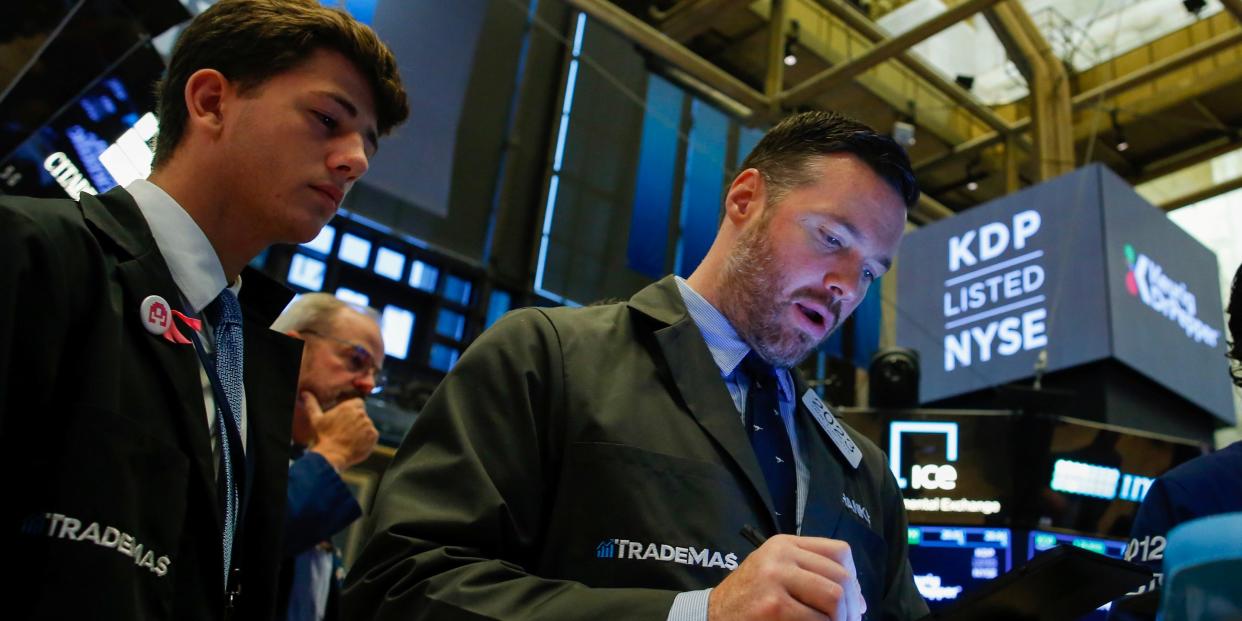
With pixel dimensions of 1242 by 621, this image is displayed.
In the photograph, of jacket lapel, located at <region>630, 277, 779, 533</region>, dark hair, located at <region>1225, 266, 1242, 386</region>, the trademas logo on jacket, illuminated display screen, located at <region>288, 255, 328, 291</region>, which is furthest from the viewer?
illuminated display screen, located at <region>288, 255, 328, 291</region>

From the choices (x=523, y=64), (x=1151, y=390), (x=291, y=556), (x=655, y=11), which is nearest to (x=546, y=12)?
(x=523, y=64)

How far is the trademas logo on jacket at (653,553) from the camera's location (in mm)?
1335

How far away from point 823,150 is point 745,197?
0.53 ft

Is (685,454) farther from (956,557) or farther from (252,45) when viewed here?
(956,557)

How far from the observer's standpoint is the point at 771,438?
1614 mm

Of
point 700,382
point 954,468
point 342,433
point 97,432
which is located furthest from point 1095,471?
point 97,432

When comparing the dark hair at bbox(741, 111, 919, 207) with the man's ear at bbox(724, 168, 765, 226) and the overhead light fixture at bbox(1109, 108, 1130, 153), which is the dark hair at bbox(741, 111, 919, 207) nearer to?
the man's ear at bbox(724, 168, 765, 226)

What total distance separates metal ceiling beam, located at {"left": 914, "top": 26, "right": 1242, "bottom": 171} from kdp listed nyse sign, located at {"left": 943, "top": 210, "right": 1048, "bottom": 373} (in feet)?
8.42

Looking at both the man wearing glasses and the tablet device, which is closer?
the tablet device

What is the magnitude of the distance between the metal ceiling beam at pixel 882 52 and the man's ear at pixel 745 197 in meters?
6.46

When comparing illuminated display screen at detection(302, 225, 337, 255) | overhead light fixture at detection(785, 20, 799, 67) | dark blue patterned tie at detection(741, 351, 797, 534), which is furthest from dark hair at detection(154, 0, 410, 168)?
illuminated display screen at detection(302, 225, 337, 255)

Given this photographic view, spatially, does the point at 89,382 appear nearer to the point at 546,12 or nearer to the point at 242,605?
the point at 242,605

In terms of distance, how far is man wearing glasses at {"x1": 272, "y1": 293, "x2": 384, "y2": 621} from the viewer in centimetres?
237

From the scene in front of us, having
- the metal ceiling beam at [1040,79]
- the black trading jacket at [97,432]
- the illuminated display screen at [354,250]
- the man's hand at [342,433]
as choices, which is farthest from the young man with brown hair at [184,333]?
the illuminated display screen at [354,250]
